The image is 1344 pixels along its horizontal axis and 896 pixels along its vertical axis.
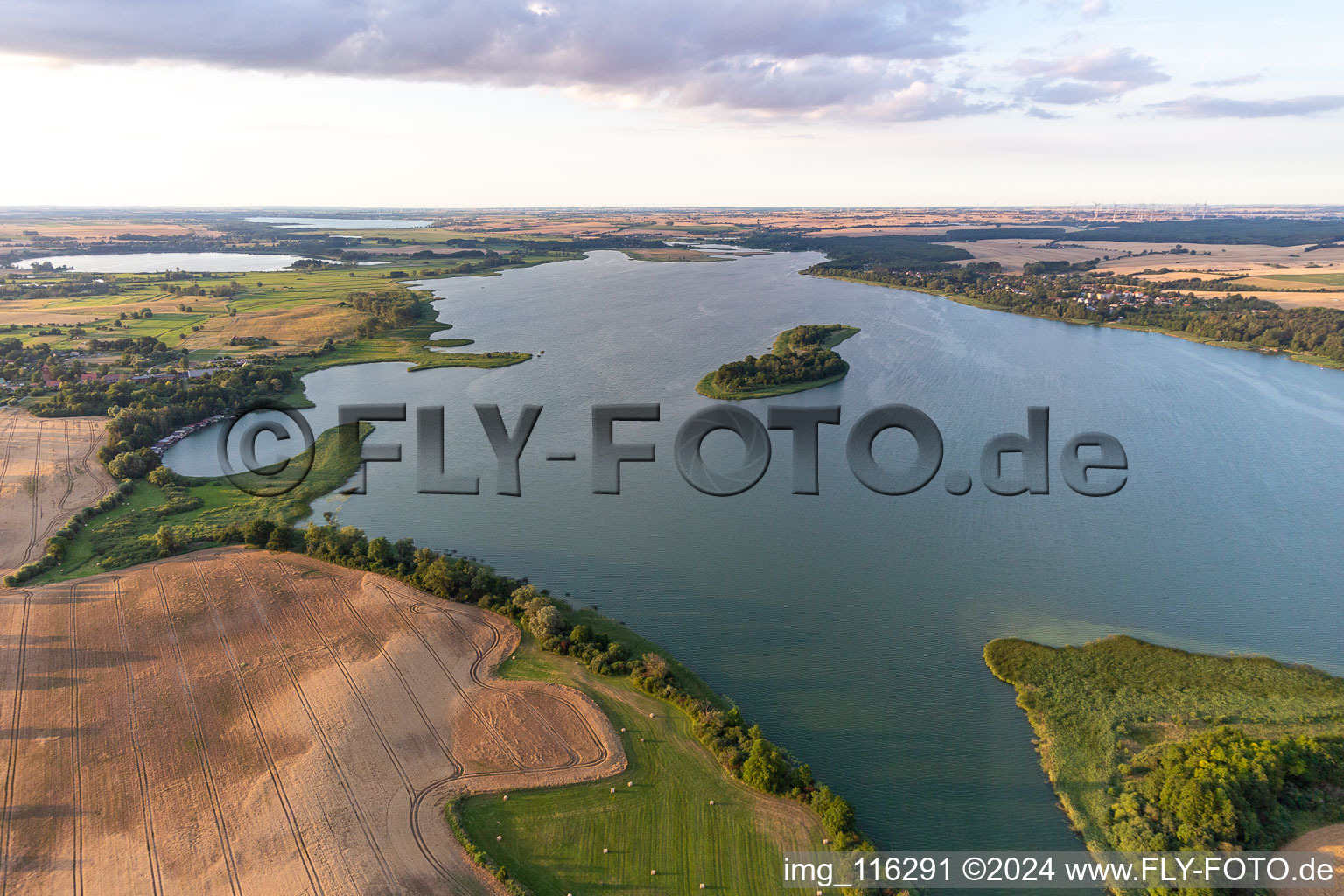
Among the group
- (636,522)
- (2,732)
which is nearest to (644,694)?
(636,522)

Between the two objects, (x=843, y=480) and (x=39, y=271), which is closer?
(x=843, y=480)

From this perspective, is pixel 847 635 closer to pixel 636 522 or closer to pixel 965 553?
pixel 965 553

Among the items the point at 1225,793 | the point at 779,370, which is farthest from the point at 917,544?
the point at 779,370

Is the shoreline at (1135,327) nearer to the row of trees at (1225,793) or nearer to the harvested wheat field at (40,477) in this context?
the row of trees at (1225,793)

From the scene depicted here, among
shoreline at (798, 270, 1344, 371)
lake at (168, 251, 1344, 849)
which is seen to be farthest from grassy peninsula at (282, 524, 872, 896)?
shoreline at (798, 270, 1344, 371)

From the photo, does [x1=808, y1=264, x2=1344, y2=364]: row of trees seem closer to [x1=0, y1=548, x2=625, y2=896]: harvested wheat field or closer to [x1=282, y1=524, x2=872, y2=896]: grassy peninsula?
[x1=282, y1=524, x2=872, y2=896]: grassy peninsula

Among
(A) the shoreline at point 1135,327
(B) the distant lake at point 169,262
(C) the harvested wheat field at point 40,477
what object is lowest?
(C) the harvested wheat field at point 40,477

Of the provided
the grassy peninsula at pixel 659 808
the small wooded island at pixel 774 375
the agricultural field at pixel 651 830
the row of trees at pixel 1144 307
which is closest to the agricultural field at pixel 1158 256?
the row of trees at pixel 1144 307

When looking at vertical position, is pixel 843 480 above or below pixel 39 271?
below
